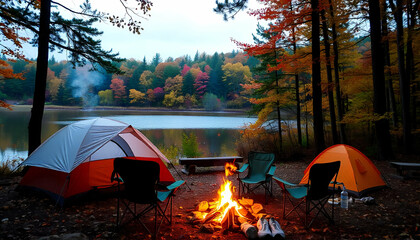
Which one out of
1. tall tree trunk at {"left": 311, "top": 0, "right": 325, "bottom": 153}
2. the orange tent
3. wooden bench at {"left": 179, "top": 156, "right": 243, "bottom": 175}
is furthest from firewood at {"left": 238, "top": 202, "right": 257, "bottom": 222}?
tall tree trunk at {"left": 311, "top": 0, "right": 325, "bottom": 153}

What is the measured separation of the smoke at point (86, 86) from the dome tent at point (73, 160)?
2083 inches

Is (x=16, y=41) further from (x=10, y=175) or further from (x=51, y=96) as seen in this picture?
(x=51, y=96)

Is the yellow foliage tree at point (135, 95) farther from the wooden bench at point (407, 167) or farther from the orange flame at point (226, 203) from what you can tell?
the orange flame at point (226, 203)

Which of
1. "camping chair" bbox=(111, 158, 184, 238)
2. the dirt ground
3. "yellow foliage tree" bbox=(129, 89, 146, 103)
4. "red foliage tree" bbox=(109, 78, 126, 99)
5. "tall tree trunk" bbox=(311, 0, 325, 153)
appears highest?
"red foliage tree" bbox=(109, 78, 126, 99)

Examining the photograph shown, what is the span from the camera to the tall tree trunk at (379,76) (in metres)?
7.19

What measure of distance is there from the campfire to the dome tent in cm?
168

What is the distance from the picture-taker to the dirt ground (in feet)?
9.98

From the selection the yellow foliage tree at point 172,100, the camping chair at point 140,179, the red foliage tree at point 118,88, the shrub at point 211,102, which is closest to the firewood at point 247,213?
the camping chair at point 140,179

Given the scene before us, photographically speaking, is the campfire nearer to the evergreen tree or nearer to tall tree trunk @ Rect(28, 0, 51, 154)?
tall tree trunk @ Rect(28, 0, 51, 154)

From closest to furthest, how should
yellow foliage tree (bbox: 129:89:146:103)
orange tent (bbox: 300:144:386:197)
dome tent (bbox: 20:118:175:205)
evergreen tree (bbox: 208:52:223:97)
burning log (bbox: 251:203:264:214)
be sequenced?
burning log (bbox: 251:203:264:214) → dome tent (bbox: 20:118:175:205) → orange tent (bbox: 300:144:386:197) → yellow foliage tree (bbox: 129:89:146:103) → evergreen tree (bbox: 208:52:223:97)

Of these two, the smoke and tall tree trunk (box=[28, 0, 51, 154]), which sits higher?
the smoke

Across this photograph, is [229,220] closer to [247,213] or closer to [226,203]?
[226,203]

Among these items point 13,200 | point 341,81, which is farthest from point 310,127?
point 13,200

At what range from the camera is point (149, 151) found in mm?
5266
